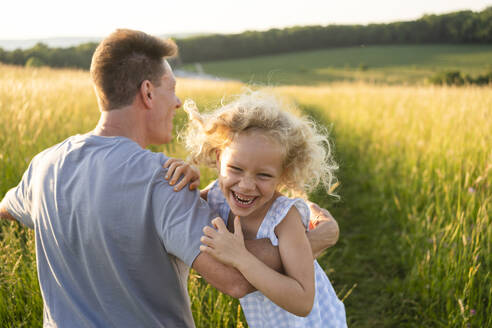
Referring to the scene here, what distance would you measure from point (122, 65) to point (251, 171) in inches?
28.9

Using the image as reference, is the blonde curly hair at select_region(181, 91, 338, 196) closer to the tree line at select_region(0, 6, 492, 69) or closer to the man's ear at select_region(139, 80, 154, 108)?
the man's ear at select_region(139, 80, 154, 108)

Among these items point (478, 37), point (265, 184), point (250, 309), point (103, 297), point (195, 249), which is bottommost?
point (250, 309)

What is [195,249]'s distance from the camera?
141cm

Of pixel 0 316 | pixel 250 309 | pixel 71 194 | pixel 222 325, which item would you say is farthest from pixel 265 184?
pixel 0 316

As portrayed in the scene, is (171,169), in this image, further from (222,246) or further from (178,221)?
(222,246)

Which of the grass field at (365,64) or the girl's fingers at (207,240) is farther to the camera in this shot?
the grass field at (365,64)

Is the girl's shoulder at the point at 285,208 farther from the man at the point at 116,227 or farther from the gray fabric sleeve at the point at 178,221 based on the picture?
the gray fabric sleeve at the point at 178,221

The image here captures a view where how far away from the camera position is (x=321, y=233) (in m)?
1.81

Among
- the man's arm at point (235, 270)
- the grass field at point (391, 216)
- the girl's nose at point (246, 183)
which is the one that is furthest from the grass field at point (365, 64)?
the man's arm at point (235, 270)

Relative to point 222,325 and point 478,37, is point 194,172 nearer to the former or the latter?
point 222,325

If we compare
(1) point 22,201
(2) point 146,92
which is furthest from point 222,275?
(1) point 22,201

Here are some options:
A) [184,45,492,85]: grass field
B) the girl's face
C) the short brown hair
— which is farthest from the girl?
[184,45,492,85]: grass field

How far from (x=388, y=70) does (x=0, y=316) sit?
43.7 metres

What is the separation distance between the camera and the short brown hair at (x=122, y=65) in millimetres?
1768
